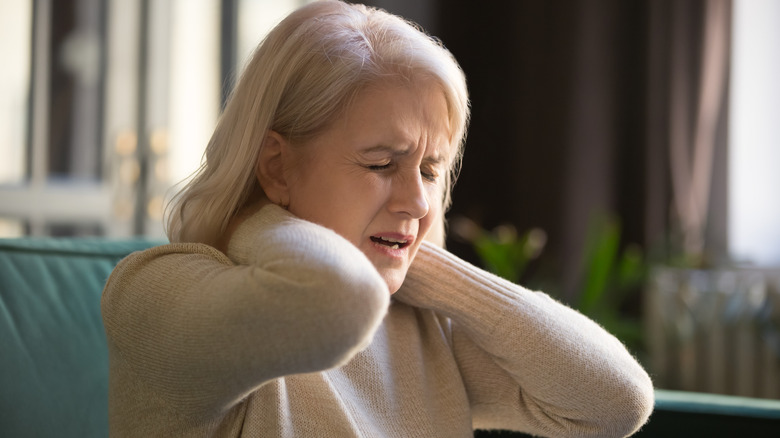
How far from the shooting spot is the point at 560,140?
4.21 metres

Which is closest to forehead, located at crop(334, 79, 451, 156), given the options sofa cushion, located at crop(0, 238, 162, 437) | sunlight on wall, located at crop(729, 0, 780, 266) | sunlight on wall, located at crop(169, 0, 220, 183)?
sofa cushion, located at crop(0, 238, 162, 437)

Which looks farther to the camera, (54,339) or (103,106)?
(103,106)

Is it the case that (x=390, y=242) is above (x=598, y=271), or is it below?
above

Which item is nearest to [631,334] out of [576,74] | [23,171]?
[576,74]

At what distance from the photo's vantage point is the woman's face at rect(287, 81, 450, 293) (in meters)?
0.94

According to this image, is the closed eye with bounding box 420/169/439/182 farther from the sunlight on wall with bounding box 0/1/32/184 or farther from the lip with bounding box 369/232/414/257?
the sunlight on wall with bounding box 0/1/32/184

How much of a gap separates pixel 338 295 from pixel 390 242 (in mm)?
320

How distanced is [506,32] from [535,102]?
0.49 metres

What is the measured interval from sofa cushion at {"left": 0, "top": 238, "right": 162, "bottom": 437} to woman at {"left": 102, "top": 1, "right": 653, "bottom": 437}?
0.79 ft

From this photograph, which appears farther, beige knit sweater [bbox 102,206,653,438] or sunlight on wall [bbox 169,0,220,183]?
sunlight on wall [bbox 169,0,220,183]

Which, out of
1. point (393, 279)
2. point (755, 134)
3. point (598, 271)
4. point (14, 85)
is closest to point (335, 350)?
point (393, 279)

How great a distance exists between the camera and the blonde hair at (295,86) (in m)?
0.95

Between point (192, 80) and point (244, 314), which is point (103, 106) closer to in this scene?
point (192, 80)

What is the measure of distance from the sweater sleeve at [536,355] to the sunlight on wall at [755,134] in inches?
119
